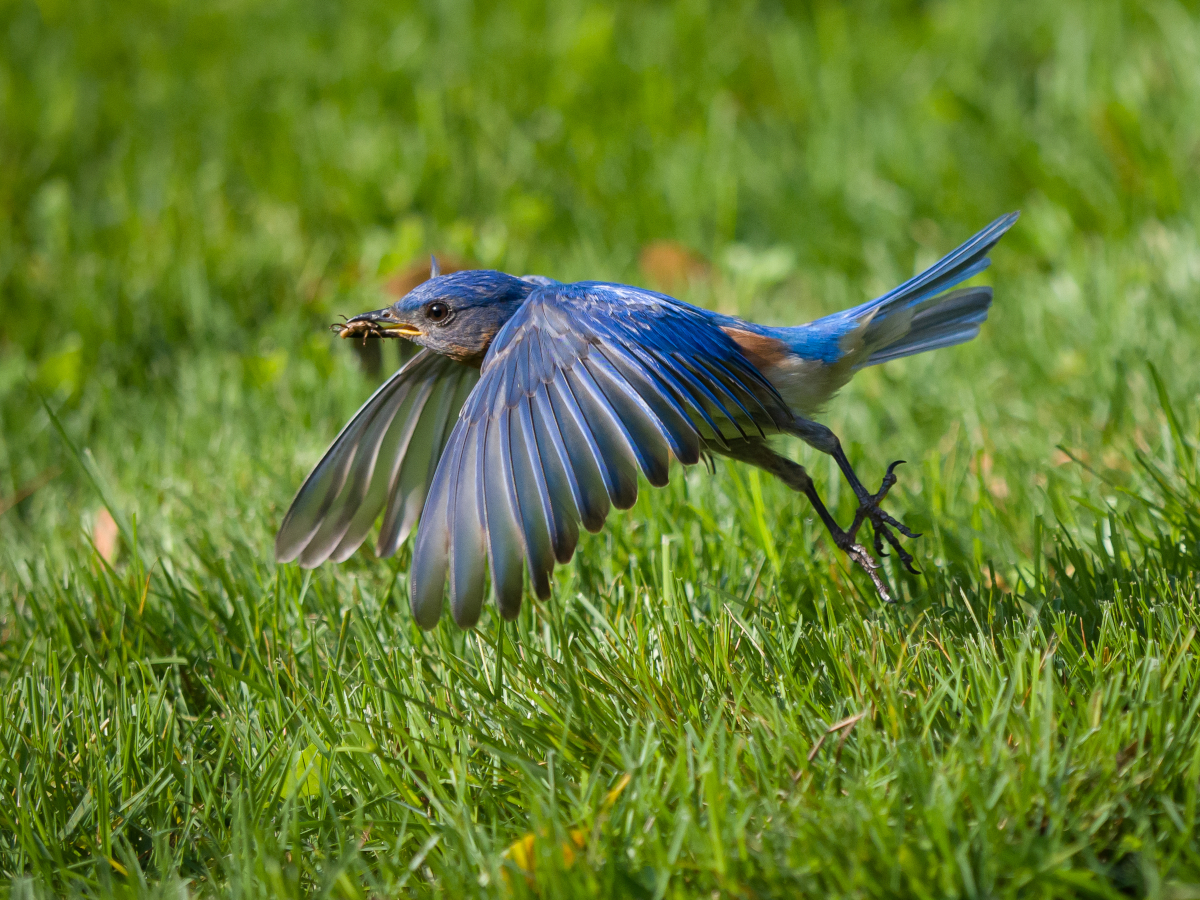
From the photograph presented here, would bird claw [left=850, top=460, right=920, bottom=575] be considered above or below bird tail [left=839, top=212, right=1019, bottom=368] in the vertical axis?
below

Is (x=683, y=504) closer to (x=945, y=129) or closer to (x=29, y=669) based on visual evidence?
(x=29, y=669)

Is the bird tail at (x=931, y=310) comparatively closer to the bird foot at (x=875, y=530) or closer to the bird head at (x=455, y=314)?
the bird foot at (x=875, y=530)

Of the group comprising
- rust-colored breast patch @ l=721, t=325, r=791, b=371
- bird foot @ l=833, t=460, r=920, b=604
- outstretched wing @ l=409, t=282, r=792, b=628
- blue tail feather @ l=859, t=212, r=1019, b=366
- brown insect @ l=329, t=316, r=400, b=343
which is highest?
brown insect @ l=329, t=316, r=400, b=343

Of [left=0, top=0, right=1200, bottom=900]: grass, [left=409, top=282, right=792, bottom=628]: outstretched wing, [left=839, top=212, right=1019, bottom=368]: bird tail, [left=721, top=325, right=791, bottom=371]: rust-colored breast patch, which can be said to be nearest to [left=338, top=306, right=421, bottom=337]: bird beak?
[left=409, top=282, right=792, bottom=628]: outstretched wing

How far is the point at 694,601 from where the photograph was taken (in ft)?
9.31

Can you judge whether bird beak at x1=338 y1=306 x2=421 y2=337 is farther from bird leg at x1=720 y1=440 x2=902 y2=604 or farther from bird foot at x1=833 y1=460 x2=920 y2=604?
bird foot at x1=833 y1=460 x2=920 y2=604

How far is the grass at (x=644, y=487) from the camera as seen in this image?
1.98 meters

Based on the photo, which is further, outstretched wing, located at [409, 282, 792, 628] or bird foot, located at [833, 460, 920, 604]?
Result: bird foot, located at [833, 460, 920, 604]

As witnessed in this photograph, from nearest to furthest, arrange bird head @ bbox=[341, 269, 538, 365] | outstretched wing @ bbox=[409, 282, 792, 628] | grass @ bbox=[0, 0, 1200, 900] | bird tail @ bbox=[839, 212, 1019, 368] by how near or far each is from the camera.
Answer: grass @ bbox=[0, 0, 1200, 900], outstretched wing @ bbox=[409, 282, 792, 628], bird head @ bbox=[341, 269, 538, 365], bird tail @ bbox=[839, 212, 1019, 368]

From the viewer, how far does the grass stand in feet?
6.49

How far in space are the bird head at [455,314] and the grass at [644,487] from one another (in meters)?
0.64

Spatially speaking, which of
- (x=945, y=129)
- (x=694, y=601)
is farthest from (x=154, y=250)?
(x=945, y=129)

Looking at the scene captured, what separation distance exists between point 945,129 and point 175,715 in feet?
15.3

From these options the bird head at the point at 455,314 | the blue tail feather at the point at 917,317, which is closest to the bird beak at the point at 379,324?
the bird head at the point at 455,314
